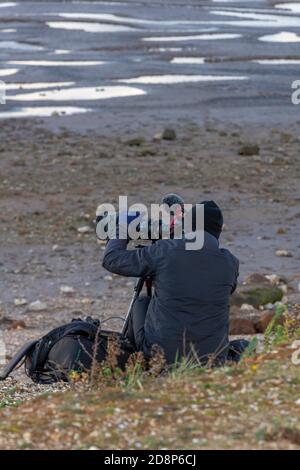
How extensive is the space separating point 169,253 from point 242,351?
88 cm

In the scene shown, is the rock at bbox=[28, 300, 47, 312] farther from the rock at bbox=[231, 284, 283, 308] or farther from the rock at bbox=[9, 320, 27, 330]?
the rock at bbox=[231, 284, 283, 308]

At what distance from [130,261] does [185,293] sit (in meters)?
0.32

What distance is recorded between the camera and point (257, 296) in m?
10.0

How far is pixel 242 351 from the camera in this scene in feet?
21.6

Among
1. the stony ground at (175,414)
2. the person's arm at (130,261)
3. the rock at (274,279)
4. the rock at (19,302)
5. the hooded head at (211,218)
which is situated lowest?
the rock at (19,302)

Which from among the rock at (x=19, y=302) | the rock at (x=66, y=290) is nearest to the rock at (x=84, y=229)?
the rock at (x=66, y=290)

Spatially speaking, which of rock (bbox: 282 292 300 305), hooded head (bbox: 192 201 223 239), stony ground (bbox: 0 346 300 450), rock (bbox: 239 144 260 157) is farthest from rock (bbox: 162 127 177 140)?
stony ground (bbox: 0 346 300 450)

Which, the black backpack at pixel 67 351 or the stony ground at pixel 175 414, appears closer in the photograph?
the stony ground at pixel 175 414

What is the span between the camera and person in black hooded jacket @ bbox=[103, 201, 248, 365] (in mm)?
6043

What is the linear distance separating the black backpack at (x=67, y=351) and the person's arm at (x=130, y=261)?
348 mm

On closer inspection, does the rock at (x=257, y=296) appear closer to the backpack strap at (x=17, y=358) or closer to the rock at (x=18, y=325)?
the rock at (x=18, y=325)

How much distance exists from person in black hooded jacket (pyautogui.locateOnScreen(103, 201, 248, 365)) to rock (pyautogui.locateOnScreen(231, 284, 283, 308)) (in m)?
3.78

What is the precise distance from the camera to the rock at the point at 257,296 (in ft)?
32.6

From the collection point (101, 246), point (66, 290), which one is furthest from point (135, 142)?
point (66, 290)
